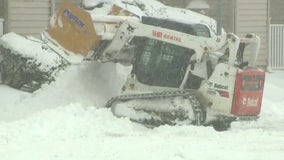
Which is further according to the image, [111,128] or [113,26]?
[113,26]

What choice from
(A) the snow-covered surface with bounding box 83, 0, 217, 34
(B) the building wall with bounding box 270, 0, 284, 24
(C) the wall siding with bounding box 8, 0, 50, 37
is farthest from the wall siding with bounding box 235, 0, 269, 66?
(C) the wall siding with bounding box 8, 0, 50, 37

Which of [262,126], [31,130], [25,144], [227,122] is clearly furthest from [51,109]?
[262,126]

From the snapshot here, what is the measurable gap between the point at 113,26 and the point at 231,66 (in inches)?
94.8

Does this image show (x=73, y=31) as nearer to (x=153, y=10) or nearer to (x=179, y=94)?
(x=179, y=94)

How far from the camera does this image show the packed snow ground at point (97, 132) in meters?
8.52

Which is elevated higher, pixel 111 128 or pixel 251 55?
pixel 251 55

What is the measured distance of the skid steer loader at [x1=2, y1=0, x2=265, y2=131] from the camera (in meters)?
10.5

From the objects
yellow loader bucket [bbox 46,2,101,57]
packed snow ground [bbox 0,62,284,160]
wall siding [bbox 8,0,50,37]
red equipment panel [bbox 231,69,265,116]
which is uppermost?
yellow loader bucket [bbox 46,2,101,57]

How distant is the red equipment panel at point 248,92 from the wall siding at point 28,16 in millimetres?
8377

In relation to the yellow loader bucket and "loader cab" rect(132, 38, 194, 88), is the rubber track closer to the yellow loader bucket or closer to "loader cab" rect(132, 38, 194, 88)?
"loader cab" rect(132, 38, 194, 88)

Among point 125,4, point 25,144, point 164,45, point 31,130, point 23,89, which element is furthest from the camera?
point 125,4

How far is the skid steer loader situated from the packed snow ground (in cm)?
35

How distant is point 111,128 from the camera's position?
1036 centimetres

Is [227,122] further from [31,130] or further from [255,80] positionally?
[31,130]
